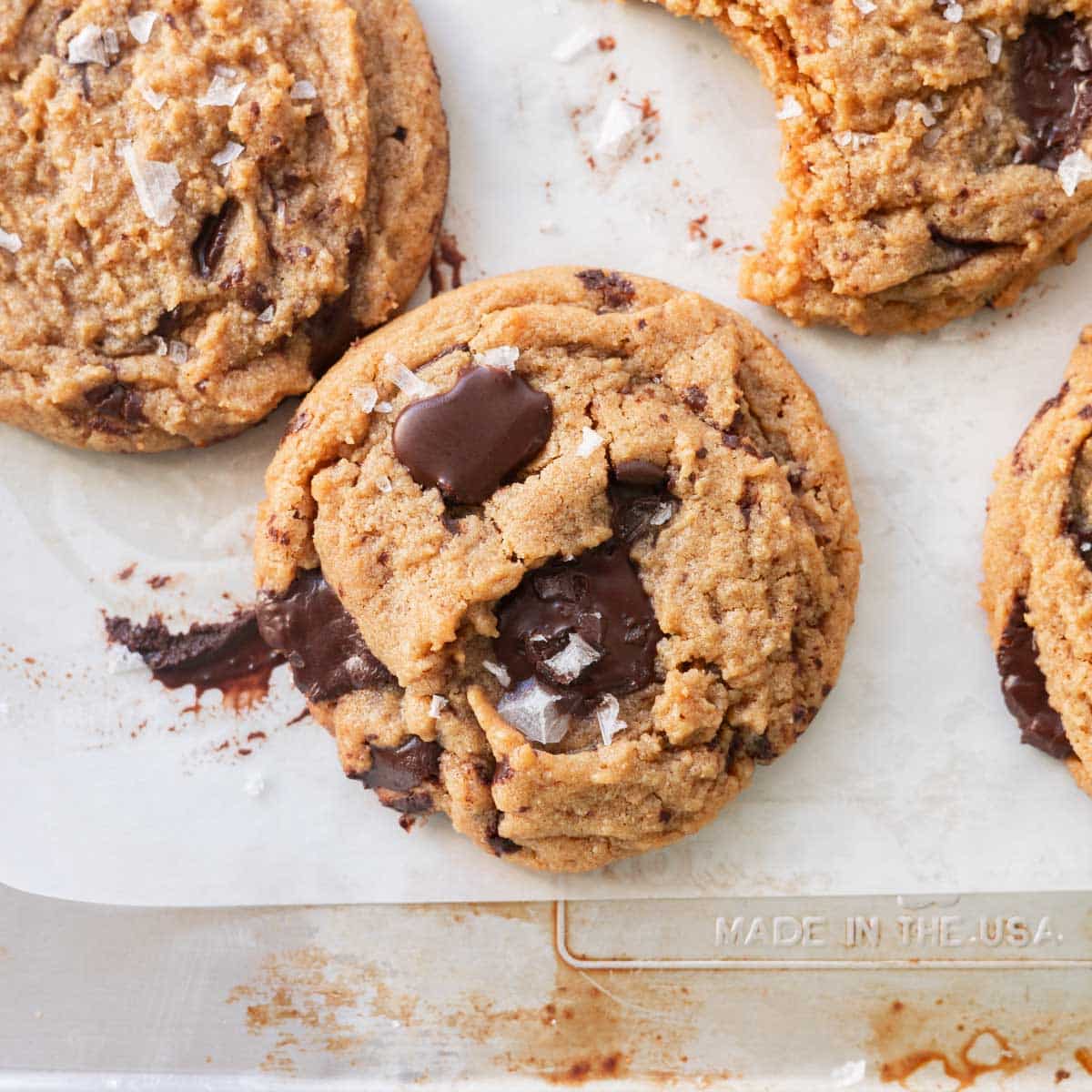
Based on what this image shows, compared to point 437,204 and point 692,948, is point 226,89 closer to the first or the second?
point 437,204

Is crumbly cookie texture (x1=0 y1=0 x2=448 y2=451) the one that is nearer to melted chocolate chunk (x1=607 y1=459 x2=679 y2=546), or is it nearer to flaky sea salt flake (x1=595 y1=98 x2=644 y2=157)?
flaky sea salt flake (x1=595 y1=98 x2=644 y2=157)

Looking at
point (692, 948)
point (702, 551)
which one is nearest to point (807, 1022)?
point (692, 948)

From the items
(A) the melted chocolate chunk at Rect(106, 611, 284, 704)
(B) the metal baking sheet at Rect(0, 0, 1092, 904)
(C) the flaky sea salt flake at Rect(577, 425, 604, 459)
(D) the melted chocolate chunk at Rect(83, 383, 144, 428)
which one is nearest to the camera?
(C) the flaky sea salt flake at Rect(577, 425, 604, 459)

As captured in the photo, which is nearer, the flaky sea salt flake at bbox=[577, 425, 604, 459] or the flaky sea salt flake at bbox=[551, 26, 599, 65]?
the flaky sea salt flake at bbox=[577, 425, 604, 459]

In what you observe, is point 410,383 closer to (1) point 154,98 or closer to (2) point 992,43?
(1) point 154,98

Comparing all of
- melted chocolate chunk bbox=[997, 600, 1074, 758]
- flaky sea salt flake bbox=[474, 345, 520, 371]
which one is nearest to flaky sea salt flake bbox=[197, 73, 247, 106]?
flaky sea salt flake bbox=[474, 345, 520, 371]

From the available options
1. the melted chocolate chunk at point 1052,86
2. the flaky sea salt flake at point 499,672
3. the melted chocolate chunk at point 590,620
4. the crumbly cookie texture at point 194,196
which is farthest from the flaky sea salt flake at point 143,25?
the melted chocolate chunk at point 1052,86

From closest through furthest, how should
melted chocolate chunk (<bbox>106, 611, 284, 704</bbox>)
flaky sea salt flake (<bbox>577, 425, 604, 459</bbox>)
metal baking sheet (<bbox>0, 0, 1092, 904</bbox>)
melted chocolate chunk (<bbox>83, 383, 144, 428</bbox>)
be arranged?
1. flaky sea salt flake (<bbox>577, 425, 604, 459</bbox>)
2. melted chocolate chunk (<bbox>83, 383, 144, 428</bbox>)
3. metal baking sheet (<bbox>0, 0, 1092, 904</bbox>)
4. melted chocolate chunk (<bbox>106, 611, 284, 704</bbox>)
